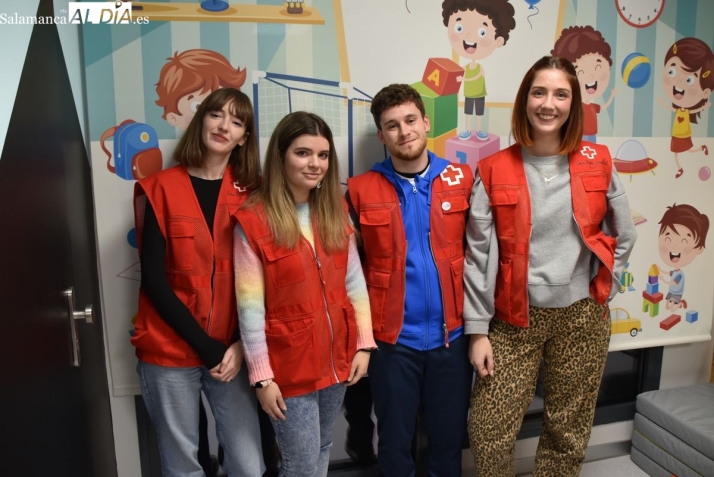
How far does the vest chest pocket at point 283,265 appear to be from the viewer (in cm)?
144

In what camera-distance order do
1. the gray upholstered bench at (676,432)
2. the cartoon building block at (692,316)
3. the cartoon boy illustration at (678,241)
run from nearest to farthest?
the gray upholstered bench at (676,432), the cartoon boy illustration at (678,241), the cartoon building block at (692,316)

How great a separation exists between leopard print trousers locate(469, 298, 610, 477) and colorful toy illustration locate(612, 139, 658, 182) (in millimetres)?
697

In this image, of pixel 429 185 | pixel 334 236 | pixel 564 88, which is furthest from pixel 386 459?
pixel 564 88

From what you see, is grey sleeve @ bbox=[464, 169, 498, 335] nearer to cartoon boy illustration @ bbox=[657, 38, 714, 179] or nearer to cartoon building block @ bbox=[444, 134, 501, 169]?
cartoon building block @ bbox=[444, 134, 501, 169]

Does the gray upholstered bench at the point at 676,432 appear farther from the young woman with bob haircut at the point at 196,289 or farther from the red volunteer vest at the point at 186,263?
the red volunteer vest at the point at 186,263

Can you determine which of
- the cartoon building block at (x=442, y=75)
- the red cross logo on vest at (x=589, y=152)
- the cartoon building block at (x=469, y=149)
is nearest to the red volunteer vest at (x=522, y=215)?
the red cross logo on vest at (x=589, y=152)

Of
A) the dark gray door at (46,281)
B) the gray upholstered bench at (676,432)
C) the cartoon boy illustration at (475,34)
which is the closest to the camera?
the dark gray door at (46,281)

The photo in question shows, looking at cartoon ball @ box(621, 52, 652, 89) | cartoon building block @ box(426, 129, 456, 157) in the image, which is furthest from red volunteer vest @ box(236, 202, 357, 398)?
cartoon ball @ box(621, 52, 652, 89)

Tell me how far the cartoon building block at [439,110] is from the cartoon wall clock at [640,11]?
2.56 ft

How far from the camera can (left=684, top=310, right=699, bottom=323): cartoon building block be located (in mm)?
2340

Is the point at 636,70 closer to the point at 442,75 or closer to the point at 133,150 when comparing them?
the point at 442,75

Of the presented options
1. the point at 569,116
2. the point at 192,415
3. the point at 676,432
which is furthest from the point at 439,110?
the point at 676,432

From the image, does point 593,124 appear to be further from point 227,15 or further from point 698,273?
point 227,15

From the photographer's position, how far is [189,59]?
1698 millimetres
